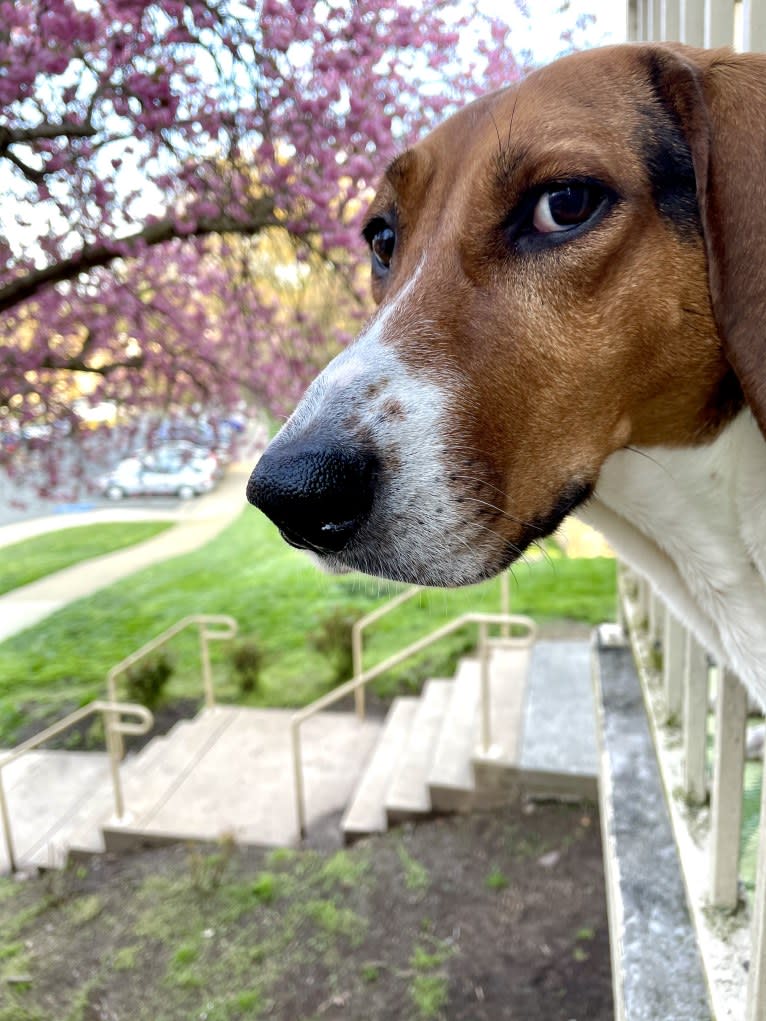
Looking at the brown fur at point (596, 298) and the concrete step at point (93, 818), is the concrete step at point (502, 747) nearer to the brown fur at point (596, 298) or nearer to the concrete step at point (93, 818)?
the concrete step at point (93, 818)

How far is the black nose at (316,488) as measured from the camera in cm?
139

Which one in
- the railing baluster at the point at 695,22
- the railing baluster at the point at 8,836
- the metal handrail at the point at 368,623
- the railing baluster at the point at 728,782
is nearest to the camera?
the railing baluster at the point at 728,782

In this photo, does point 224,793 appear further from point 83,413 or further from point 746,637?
point 746,637

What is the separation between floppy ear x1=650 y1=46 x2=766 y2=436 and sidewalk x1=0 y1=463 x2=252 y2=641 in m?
8.62

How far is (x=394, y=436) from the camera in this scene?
145 centimetres

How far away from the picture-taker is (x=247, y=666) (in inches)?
378

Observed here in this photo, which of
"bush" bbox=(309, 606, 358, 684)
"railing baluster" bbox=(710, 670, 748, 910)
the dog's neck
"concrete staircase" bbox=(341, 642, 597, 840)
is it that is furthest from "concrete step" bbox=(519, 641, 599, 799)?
the dog's neck

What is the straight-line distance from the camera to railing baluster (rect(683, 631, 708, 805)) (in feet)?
8.63

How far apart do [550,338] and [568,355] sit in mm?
49

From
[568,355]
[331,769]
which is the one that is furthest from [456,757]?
[568,355]

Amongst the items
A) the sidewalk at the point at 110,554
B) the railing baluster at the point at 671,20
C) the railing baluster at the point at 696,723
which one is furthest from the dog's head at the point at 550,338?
the sidewalk at the point at 110,554

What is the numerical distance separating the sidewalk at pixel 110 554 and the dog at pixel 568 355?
844 cm

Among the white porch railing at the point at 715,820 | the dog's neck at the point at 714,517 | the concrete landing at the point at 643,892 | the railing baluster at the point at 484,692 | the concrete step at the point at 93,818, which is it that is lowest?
the concrete step at the point at 93,818

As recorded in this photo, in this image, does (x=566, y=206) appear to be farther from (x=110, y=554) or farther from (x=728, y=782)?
(x=110, y=554)
